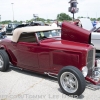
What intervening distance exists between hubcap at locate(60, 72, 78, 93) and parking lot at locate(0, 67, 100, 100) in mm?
170

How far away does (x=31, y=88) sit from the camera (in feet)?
14.5

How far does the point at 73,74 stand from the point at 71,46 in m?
0.77

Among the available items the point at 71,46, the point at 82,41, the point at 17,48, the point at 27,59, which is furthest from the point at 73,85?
the point at 17,48

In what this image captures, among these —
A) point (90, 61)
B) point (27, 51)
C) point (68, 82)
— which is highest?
point (27, 51)

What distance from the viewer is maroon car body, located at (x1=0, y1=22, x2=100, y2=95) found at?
13.5 ft

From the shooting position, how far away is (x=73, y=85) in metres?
3.95

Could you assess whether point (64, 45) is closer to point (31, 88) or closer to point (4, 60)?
point (31, 88)

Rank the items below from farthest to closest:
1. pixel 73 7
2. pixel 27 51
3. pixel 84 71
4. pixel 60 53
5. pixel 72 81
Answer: pixel 73 7
pixel 27 51
pixel 60 53
pixel 84 71
pixel 72 81

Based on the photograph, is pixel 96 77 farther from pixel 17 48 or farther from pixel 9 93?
pixel 17 48

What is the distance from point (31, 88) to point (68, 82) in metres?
1.01

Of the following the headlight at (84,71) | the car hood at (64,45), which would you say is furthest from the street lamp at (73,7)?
the headlight at (84,71)

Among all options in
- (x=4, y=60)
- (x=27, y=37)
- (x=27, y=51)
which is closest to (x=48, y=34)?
(x=27, y=37)

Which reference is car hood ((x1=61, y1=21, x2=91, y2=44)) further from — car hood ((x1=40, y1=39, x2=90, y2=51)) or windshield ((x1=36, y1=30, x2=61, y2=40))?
windshield ((x1=36, y1=30, x2=61, y2=40))

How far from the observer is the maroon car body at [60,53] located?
13.5ft
